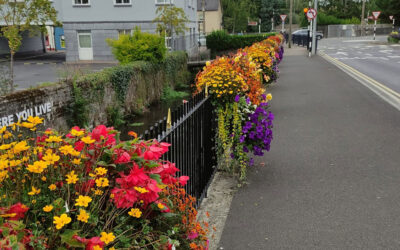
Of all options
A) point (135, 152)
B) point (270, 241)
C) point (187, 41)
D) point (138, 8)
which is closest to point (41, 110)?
point (270, 241)

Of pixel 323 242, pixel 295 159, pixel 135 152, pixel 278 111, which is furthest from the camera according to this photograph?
pixel 278 111

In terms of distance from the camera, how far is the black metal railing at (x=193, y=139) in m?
3.77

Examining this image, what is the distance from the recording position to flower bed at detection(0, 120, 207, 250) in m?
1.79

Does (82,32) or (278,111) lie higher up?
(82,32)

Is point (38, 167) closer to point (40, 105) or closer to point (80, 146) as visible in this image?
point (80, 146)

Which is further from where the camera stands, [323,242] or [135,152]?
[323,242]

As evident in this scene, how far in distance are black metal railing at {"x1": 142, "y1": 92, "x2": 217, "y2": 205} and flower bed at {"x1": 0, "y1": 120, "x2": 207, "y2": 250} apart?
84cm

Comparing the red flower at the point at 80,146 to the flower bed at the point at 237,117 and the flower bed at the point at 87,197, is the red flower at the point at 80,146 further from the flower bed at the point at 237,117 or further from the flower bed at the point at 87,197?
the flower bed at the point at 237,117

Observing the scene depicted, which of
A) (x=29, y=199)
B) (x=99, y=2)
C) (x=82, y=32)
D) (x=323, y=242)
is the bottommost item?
(x=323, y=242)

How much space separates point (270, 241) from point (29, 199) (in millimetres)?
2593

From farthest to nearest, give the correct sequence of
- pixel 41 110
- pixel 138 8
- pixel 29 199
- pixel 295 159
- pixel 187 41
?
1. pixel 187 41
2. pixel 138 8
3. pixel 41 110
4. pixel 295 159
5. pixel 29 199

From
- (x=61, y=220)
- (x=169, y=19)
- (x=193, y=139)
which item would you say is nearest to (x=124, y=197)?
(x=61, y=220)

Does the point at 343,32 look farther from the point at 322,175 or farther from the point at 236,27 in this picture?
the point at 322,175

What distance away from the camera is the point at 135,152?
2301 mm
